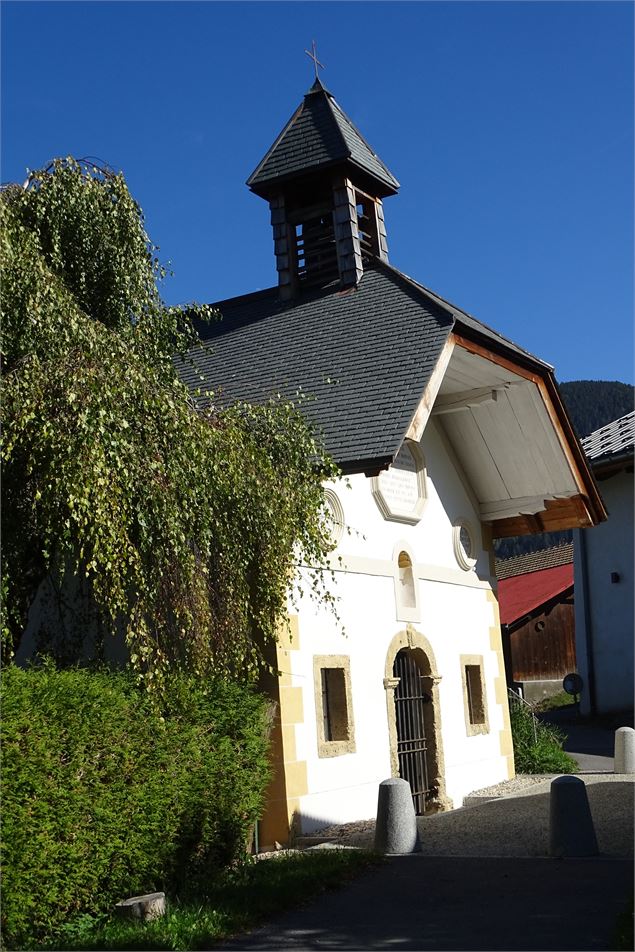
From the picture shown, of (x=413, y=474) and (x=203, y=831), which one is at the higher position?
(x=413, y=474)

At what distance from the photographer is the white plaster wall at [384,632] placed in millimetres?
11320

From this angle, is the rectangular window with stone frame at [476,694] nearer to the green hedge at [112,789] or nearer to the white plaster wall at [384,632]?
the white plaster wall at [384,632]

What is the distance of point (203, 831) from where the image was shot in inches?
350

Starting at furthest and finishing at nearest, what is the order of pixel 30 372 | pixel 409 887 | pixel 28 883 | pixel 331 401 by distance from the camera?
pixel 331 401 → pixel 409 887 → pixel 30 372 → pixel 28 883

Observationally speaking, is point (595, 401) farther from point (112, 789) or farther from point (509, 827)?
point (112, 789)

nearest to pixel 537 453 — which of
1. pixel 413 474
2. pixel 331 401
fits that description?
pixel 413 474

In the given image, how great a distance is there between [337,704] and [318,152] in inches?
350

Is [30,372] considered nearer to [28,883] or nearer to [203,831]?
[28,883]

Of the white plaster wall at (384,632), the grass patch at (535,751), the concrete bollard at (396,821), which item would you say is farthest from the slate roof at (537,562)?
the concrete bollard at (396,821)

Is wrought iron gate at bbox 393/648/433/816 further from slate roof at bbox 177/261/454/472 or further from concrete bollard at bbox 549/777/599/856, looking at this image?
concrete bollard at bbox 549/777/599/856

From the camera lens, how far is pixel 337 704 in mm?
12031

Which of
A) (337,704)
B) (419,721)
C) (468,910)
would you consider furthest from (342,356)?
(468,910)

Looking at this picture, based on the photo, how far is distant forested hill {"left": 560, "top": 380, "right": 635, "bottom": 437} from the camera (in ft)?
238

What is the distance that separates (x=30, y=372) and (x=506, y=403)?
8442 mm
